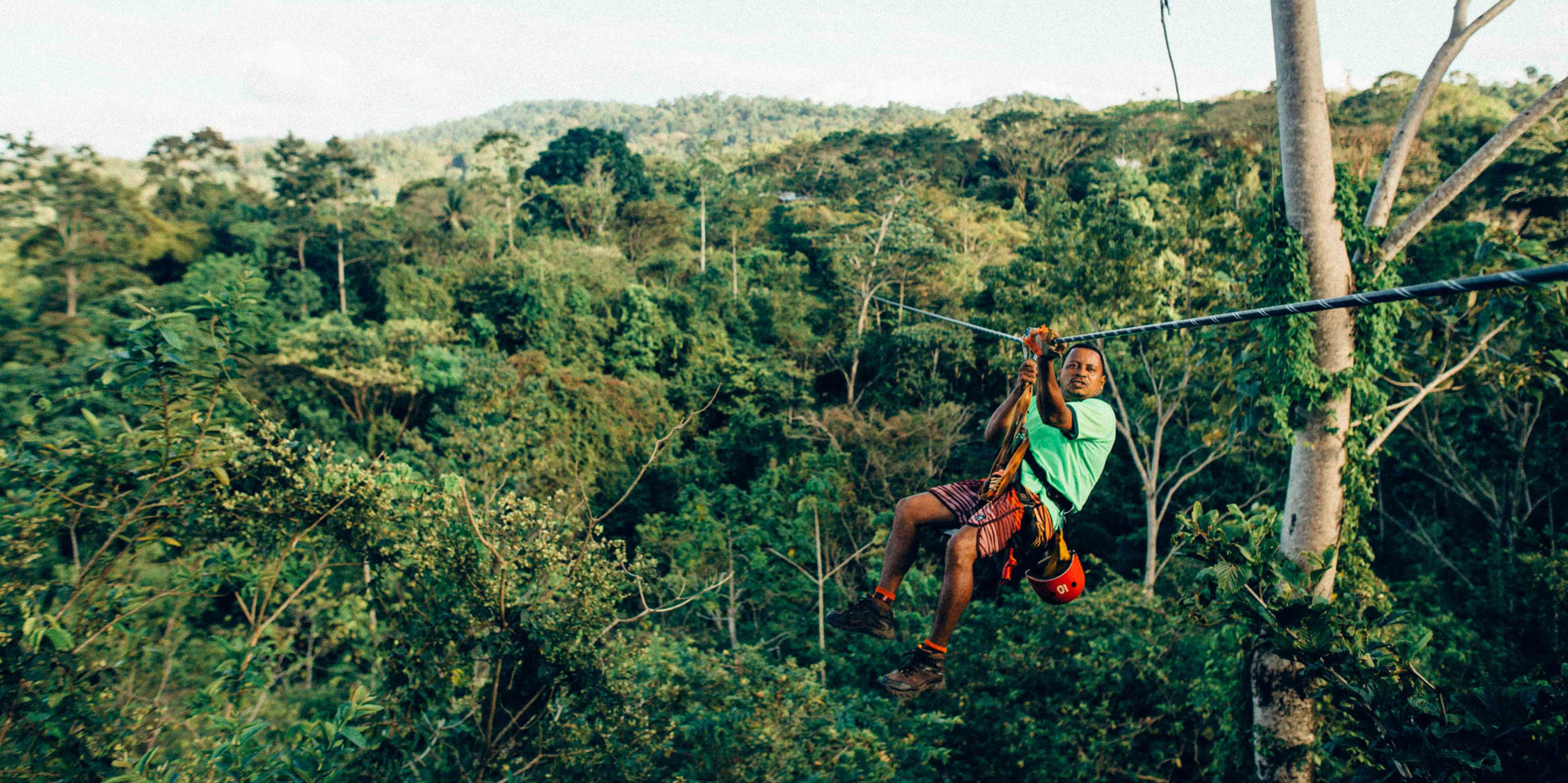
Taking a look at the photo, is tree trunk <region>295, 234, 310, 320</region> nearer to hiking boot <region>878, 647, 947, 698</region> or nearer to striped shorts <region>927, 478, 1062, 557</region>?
striped shorts <region>927, 478, 1062, 557</region>

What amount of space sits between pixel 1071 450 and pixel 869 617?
98cm

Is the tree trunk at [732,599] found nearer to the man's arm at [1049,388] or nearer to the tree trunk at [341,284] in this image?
the man's arm at [1049,388]

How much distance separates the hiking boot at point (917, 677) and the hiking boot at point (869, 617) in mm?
148

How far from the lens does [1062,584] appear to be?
3.34 m

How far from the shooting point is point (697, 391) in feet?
89.7

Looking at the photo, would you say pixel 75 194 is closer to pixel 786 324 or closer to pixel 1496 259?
pixel 786 324

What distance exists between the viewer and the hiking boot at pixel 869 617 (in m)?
3.41

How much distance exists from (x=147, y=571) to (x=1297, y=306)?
14617mm

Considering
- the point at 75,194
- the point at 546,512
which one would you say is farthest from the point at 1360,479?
the point at 75,194

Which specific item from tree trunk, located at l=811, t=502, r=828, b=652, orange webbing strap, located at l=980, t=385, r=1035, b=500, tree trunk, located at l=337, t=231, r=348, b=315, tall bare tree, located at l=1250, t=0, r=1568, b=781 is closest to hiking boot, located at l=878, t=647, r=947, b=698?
orange webbing strap, located at l=980, t=385, r=1035, b=500

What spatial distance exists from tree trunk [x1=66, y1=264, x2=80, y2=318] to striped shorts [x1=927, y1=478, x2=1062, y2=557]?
29849mm

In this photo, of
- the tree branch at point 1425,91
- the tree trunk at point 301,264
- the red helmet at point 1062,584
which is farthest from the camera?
the tree trunk at point 301,264

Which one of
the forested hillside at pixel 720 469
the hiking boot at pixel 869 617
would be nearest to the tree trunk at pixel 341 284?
the forested hillside at pixel 720 469

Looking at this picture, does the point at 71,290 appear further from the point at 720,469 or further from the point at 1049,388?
the point at 1049,388
